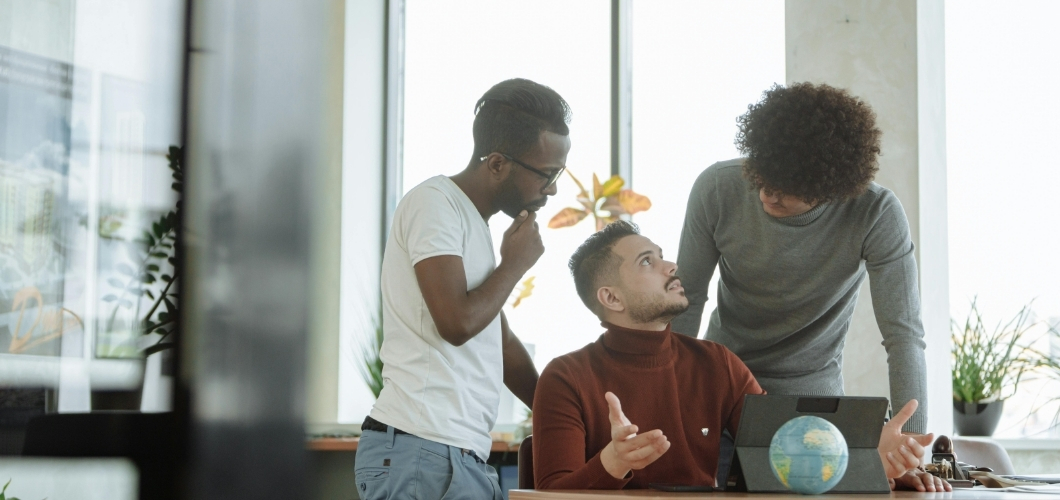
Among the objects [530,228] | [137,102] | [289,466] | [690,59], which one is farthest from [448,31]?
[530,228]

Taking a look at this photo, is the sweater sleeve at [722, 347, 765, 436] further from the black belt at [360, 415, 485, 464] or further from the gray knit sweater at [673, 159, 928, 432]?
the black belt at [360, 415, 485, 464]

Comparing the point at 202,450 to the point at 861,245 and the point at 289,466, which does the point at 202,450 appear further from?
the point at 861,245

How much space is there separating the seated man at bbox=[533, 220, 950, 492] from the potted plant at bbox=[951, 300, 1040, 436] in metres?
2.07

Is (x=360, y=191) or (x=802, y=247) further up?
(x=360, y=191)

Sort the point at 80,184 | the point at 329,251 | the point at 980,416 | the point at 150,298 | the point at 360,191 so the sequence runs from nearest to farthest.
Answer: the point at 80,184, the point at 150,298, the point at 980,416, the point at 329,251, the point at 360,191

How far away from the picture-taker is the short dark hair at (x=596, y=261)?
1.95m

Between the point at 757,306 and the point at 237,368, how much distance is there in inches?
88.1

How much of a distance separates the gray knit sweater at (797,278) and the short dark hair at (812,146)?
0.09 m

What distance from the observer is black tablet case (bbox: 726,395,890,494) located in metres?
1.31

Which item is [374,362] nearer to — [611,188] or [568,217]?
[568,217]

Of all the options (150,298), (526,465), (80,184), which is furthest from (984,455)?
(80,184)

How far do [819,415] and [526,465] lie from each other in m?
0.66

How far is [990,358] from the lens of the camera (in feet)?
11.7

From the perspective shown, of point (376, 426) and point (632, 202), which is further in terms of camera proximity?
point (632, 202)
